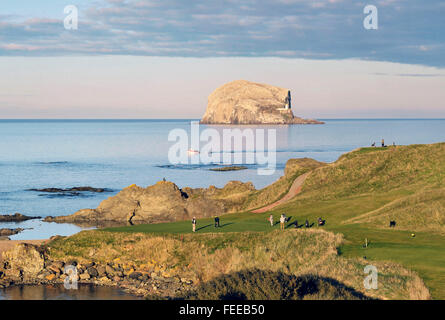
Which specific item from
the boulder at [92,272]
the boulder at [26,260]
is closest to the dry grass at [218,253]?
the boulder at [26,260]

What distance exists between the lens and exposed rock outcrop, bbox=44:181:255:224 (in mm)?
66438

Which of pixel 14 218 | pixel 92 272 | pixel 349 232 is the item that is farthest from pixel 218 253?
pixel 14 218

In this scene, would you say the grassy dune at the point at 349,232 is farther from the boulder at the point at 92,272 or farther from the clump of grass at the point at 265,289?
the boulder at the point at 92,272

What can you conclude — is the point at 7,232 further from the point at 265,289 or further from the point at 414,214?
the point at 265,289

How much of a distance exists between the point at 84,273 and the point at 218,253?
958 cm

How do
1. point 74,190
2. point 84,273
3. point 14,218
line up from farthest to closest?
1. point 74,190
2. point 14,218
3. point 84,273

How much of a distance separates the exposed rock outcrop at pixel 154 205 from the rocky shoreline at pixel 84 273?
24.9m

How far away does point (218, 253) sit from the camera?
3806cm

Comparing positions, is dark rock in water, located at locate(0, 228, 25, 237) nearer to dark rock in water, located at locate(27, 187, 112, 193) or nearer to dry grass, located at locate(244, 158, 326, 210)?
dry grass, located at locate(244, 158, 326, 210)

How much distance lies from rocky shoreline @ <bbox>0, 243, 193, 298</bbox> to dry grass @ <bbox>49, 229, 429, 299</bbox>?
1.91ft

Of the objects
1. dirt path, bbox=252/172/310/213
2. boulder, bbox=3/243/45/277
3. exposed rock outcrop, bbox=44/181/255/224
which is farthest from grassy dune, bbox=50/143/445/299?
exposed rock outcrop, bbox=44/181/255/224

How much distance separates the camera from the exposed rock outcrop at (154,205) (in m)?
66.4
